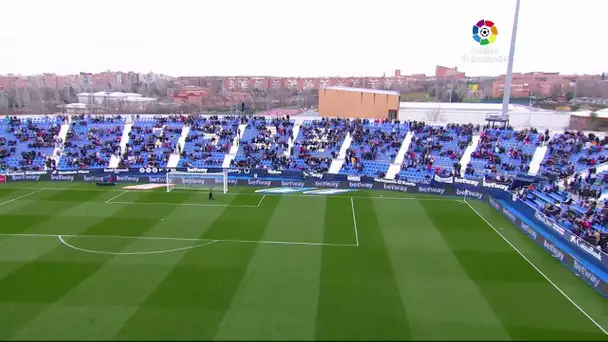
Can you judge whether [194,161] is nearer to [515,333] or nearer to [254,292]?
[254,292]

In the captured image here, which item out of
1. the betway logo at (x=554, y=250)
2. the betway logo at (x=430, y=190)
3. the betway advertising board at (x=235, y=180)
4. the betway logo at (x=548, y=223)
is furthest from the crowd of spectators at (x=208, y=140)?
the betway logo at (x=554, y=250)

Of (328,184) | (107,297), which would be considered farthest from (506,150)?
(107,297)

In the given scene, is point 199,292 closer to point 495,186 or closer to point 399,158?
point 495,186

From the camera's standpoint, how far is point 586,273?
52.8ft

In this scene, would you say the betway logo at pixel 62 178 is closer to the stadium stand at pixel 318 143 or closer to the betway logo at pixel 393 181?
the stadium stand at pixel 318 143

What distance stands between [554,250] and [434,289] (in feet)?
25.3

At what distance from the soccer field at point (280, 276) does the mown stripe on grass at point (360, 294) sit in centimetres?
7

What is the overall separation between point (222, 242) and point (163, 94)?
9645cm

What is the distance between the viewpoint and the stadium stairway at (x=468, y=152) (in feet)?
108

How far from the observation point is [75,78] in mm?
140625

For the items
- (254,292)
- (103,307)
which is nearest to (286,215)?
(254,292)

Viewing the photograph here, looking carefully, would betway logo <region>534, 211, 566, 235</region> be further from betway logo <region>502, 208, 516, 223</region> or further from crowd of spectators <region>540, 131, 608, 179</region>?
crowd of spectators <region>540, 131, 608, 179</region>

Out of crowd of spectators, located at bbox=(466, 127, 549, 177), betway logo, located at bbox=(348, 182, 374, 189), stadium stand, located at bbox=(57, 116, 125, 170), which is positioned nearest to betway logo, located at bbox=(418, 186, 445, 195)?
crowd of spectators, located at bbox=(466, 127, 549, 177)

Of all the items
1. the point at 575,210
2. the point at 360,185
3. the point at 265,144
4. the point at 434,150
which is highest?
the point at 434,150
